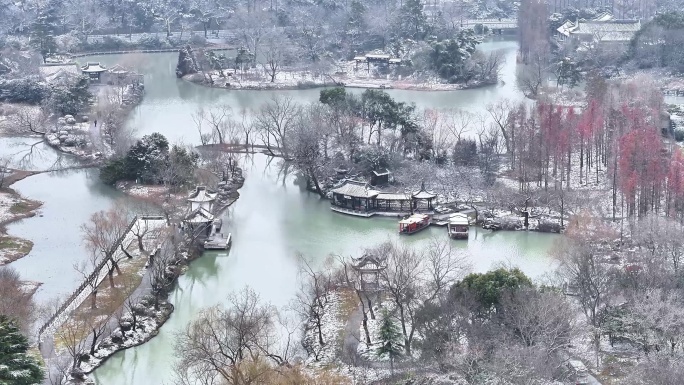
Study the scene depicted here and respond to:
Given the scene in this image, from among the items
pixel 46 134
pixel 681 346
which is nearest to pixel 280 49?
pixel 46 134

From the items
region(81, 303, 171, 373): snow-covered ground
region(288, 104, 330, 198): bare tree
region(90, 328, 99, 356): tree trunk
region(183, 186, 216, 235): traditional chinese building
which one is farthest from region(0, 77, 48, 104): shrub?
region(90, 328, 99, 356): tree trunk

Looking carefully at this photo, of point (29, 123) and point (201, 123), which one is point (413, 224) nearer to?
point (201, 123)

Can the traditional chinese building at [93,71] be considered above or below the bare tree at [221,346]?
above

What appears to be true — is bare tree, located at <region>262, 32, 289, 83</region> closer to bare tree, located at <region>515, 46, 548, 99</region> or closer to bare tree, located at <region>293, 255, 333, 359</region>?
bare tree, located at <region>515, 46, 548, 99</region>

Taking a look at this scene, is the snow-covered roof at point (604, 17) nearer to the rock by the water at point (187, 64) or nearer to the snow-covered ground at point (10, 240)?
the rock by the water at point (187, 64)

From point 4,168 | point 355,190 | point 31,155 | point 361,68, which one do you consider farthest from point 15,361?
point 361,68

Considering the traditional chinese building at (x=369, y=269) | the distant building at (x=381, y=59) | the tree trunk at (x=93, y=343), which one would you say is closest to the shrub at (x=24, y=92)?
the distant building at (x=381, y=59)
